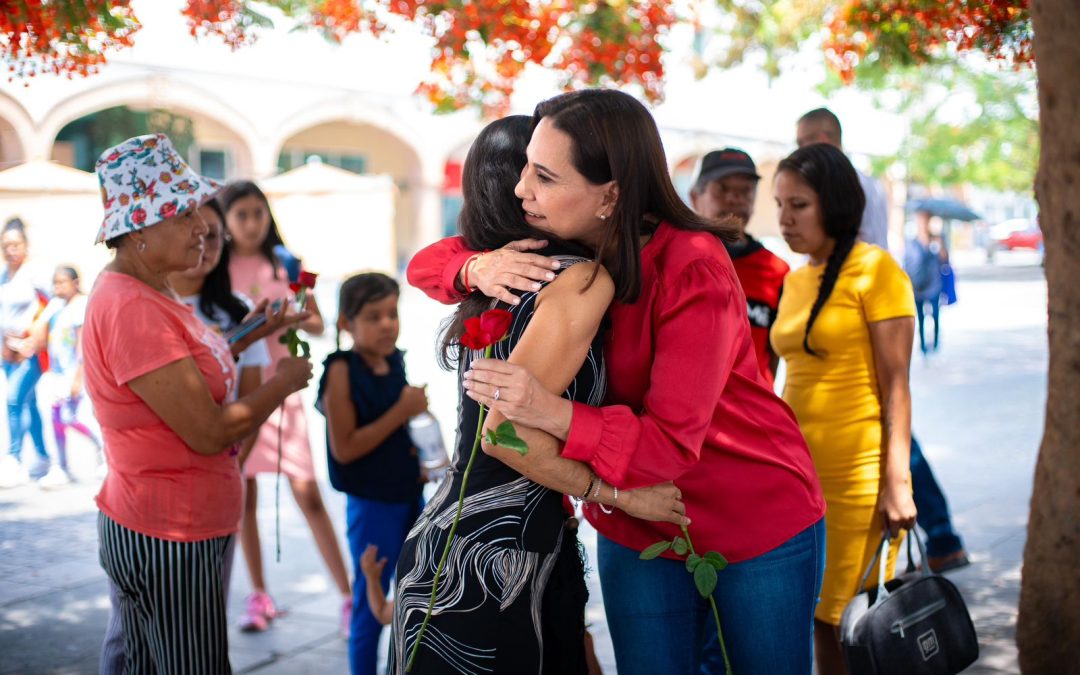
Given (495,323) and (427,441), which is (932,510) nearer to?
(427,441)

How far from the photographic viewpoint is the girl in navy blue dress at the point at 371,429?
12.9 ft

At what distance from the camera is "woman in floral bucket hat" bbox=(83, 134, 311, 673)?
2.94 m

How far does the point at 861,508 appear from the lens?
134 inches

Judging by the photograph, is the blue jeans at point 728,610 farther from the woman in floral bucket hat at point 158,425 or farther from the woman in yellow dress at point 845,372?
the woman in floral bucket hat at point 158,425

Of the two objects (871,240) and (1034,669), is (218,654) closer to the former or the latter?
Result: (1034,669)

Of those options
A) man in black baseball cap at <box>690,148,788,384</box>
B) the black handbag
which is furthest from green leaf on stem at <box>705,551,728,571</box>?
man in black baseball cap at <box>690,148,788,384</box>

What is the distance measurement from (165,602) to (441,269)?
4.16ft

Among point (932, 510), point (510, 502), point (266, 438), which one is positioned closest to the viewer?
point (510, 502)

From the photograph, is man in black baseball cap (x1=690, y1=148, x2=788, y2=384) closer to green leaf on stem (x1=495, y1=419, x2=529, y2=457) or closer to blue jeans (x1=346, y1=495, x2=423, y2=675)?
blue jeans (x1=346, y1=495, x2=423, y2=675)

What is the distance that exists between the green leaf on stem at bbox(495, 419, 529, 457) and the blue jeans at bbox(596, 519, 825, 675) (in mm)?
598

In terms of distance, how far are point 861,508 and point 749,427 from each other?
4.16ft

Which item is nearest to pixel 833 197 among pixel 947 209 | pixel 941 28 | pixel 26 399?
pixel 941 28

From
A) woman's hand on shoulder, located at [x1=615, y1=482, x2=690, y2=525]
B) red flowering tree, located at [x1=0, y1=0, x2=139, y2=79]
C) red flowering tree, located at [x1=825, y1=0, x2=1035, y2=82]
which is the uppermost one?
red flowering tree, located at [x1=825, y1=0, x2=1035, y2=82]

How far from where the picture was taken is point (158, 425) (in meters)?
3.01
